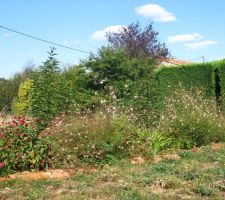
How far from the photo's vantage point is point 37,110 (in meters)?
10.0

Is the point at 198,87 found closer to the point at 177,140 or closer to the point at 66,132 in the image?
Result: the point at 177,140

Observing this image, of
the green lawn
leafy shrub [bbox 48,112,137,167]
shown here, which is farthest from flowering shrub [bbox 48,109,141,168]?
the green lawn

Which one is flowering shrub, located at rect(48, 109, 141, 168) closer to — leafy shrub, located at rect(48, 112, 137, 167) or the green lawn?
leafy shrub, located at rect(48, 112, 137, 167)

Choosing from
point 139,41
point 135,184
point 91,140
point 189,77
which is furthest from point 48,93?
point 139,41

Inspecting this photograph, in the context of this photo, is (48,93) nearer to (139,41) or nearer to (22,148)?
(22,148)

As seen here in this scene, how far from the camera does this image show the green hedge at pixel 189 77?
47.0 ft

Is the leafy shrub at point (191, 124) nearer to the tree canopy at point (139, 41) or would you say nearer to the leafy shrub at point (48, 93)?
Result: the leafy shrub at point (48, 93)

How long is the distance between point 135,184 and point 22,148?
2.17m

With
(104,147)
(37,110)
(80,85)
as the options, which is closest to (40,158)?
(104,147)

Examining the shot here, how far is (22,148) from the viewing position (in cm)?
724

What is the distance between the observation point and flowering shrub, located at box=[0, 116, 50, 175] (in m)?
7.12

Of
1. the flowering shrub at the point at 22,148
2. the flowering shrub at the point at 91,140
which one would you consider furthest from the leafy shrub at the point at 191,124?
the flowering shrub at the point at 22,148

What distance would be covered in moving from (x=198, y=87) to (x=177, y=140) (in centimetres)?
489

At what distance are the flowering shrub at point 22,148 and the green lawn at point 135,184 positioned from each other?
0.80m
